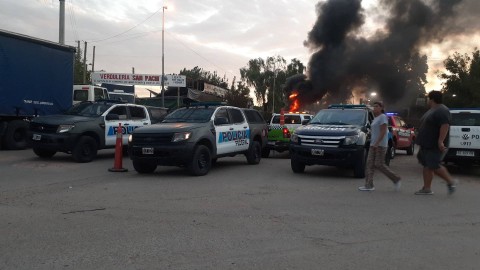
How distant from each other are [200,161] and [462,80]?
44.8 m

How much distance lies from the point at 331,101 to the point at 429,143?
2453 cm

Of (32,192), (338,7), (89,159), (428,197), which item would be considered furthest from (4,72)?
(338,7)

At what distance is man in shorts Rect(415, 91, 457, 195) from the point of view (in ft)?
26.4

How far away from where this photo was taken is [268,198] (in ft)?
25.2

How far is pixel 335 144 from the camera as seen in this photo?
33.0 feet

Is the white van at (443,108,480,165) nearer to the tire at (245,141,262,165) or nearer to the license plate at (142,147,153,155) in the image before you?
the tire at (245,141,262,165)

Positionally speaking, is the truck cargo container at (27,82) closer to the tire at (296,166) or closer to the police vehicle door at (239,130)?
the police vehicle door at (239,130)

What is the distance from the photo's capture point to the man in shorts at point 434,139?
8.04 meters

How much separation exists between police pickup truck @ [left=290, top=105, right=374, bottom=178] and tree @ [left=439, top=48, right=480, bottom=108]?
39534 mm

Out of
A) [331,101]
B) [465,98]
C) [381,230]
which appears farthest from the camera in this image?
[465,98]

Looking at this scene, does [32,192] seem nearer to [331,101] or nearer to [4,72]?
[4,72]

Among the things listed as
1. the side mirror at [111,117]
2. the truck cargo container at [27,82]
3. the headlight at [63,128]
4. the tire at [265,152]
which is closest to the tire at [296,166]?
the tire at [265,152]

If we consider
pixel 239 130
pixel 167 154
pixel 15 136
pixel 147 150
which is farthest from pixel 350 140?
pixel 15 136

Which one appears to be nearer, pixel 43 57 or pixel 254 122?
pixel 254 122
